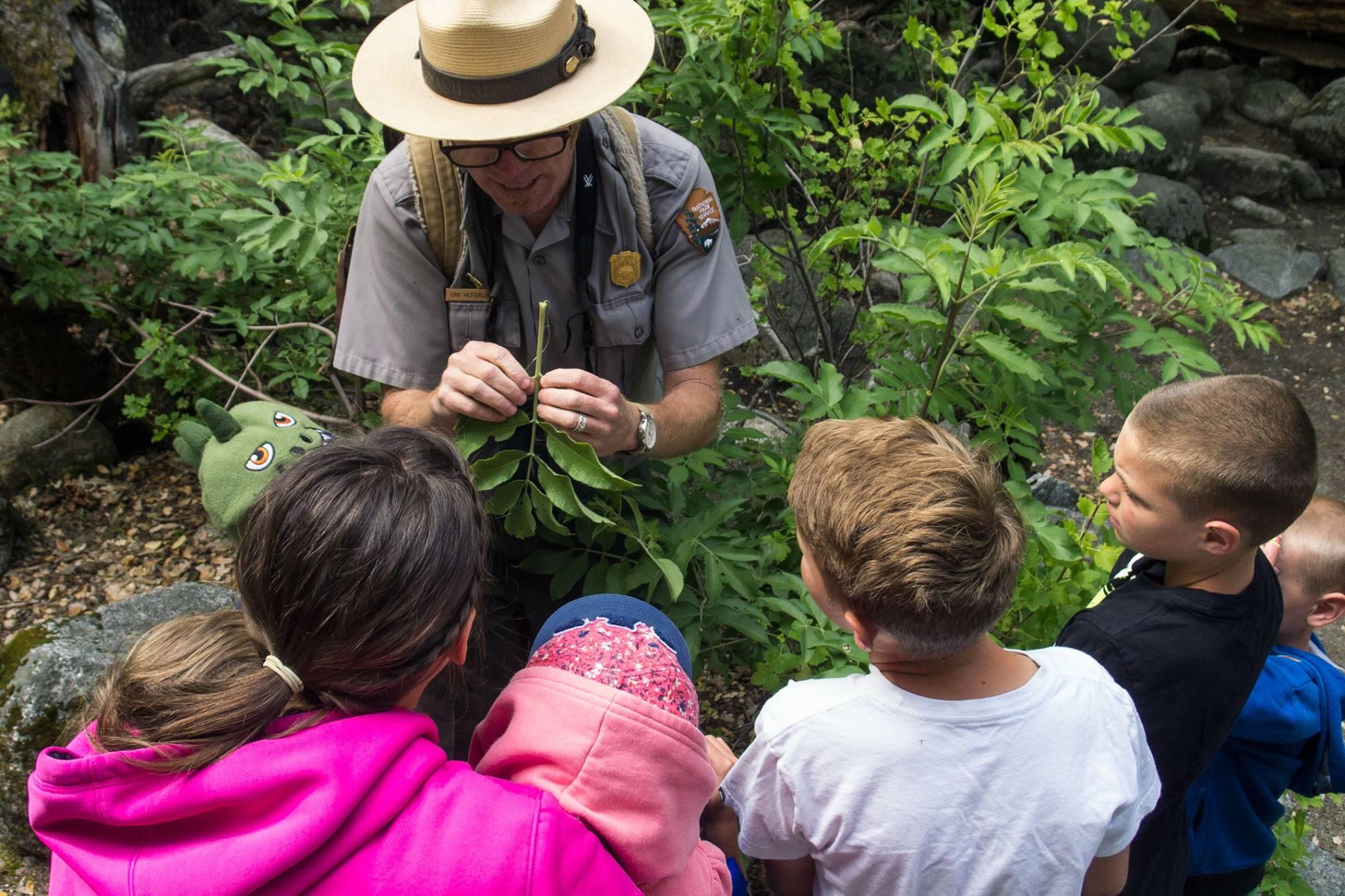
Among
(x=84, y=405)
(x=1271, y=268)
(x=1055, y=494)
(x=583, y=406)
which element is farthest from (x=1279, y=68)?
(x=84, y=405)

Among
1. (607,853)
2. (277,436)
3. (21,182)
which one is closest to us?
(607,853)

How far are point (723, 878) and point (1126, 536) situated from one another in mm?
976

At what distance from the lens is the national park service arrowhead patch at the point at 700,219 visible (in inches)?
87.2

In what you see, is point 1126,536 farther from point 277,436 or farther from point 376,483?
point 277,436

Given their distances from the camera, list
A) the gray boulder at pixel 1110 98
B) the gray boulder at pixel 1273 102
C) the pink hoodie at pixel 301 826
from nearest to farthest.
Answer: the pink hoodie at pixel 301 826 → the gray boulder at pixel 1110 98 → the gray boulder at pixel 1273 102

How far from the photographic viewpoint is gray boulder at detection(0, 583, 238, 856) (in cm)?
267

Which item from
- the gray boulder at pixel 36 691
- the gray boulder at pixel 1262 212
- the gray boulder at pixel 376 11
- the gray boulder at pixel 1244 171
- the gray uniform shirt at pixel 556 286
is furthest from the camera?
the gray boulder at pixel 1244 171

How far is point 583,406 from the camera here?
1833 mm

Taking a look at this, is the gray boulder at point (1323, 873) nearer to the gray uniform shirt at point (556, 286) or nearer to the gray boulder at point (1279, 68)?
the gray uniform shirt at point (556, 286)

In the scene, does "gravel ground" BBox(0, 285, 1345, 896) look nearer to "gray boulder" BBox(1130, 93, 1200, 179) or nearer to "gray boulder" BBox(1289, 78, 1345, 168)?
"gray boulder" BBox(1130, 93, 1200, 179)

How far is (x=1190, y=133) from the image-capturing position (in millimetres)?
7867

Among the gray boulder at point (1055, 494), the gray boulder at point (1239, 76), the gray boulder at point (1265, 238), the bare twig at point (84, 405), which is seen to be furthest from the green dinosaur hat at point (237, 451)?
the gray boulder at point (1239, 76)

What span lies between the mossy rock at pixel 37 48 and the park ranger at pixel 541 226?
2.48 meters

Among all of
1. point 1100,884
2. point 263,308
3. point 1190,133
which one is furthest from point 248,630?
point 1190,133
